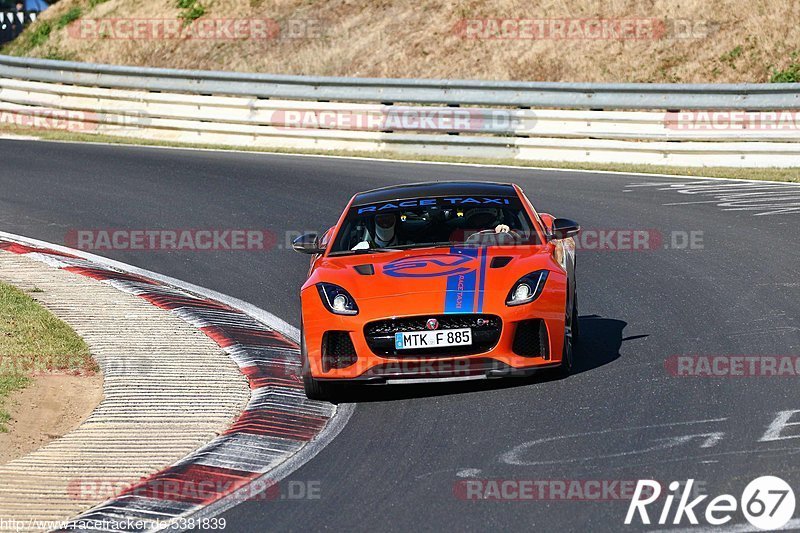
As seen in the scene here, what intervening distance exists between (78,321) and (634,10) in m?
17.0

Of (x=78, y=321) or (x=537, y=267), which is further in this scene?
(x=78, y=321)

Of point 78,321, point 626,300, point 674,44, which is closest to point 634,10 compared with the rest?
point 674,44

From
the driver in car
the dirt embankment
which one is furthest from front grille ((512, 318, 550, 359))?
the dirt embankment

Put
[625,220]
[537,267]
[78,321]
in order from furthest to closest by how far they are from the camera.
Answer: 1. [625,220]
2. [78,321]
3. [537,267]

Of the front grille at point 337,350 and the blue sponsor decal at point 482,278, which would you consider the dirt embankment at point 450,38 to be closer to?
the blue sponsor decal at point 482,278

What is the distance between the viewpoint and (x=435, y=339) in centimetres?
793

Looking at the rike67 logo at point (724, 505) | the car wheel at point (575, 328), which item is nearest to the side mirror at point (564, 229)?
the car wheel at point (575, 328)

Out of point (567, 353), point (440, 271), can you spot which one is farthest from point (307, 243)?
point (567, 353)

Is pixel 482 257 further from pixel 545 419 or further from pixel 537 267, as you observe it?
pixel 545 419

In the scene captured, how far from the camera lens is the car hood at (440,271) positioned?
8156 millimetres

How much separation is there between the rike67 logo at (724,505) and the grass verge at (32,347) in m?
4.15

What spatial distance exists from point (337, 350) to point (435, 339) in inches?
25.4

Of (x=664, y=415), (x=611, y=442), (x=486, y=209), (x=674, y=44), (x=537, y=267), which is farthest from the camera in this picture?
(x=674, y=44)

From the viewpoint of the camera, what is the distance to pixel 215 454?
7121 millimetres
